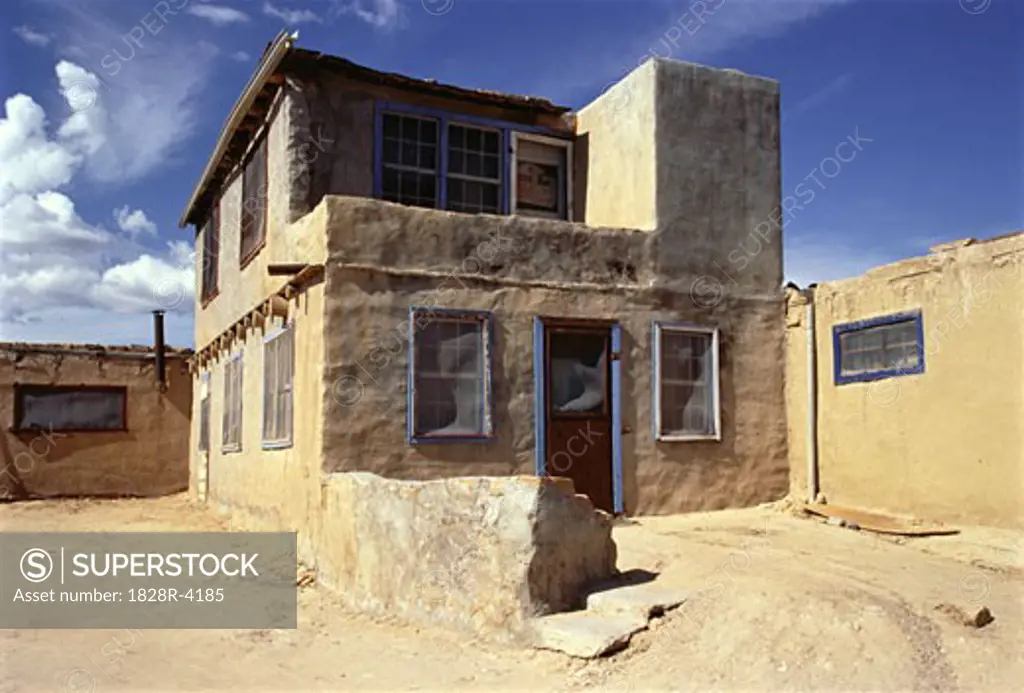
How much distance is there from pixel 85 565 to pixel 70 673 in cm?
494

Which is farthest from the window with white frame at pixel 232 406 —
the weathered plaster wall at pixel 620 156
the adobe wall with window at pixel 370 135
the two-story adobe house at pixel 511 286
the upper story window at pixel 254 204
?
the weathered plaster wall at pixel 620 156

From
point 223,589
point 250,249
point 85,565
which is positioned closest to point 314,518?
point 223,589

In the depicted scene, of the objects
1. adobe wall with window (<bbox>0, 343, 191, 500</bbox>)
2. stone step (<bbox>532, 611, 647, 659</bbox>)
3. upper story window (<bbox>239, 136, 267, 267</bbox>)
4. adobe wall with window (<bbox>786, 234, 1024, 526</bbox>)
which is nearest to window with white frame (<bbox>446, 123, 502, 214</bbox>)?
upper story window (<bbox>239, 136, 267, 267</bbox>)

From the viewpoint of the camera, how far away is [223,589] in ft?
31.1

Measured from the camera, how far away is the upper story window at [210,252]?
16625mm

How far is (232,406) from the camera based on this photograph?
14547mm

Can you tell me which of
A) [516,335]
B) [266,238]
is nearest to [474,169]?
[266,238]

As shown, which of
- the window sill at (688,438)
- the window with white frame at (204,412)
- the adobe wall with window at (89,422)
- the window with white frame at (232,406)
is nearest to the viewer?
the window sill at (688,438)

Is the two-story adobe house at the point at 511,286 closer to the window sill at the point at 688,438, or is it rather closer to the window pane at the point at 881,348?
the window sill at the point at 688,438

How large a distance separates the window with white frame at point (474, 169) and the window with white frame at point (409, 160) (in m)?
0.24

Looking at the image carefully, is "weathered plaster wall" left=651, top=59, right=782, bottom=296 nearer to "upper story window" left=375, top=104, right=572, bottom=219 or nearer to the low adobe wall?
"upper story window" left=375, top=104, right=572, bottom=219

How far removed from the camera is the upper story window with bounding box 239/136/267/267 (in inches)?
501

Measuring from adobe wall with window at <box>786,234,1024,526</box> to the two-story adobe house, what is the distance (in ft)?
2.57

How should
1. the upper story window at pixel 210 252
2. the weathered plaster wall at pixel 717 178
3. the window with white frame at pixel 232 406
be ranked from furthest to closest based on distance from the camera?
the upper story window at pixel 210 252 → the window with white frame at pixel 232 406 → the weathered plaster wall at pixel 717 178
